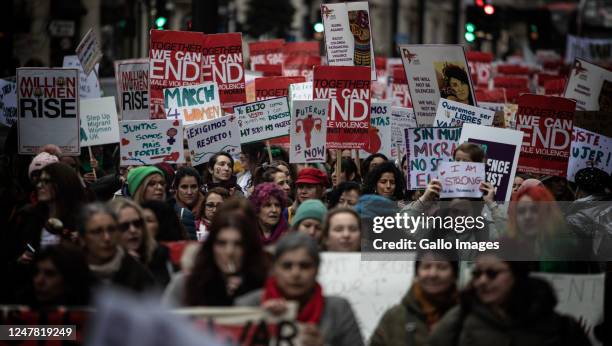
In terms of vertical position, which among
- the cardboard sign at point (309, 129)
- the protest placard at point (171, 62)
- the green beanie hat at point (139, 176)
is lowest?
the green beanie hat at point (139, 176)

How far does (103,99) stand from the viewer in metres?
13.8

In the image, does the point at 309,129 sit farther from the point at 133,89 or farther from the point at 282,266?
the point at 282,266

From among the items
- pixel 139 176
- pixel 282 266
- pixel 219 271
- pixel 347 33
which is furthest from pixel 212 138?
pixel 282 266

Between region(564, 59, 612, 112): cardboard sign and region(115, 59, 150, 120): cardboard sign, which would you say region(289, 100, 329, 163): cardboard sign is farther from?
region(564, 59, 612, 112): cardboard sign

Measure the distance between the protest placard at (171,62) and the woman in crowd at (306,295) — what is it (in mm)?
8330

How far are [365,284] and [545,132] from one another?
589cm

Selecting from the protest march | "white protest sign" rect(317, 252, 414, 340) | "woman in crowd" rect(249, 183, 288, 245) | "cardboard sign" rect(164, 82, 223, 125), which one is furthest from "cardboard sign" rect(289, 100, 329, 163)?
"white protest sign" rect(317, 252, 414, 340)

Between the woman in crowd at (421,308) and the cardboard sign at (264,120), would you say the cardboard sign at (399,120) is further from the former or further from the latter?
the woman in crowd at (421,308)

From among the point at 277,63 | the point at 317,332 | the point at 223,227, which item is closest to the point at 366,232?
the point at 223,227

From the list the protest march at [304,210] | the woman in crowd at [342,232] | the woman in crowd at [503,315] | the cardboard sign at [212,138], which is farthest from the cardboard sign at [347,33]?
the woman in crowd at [503,315]

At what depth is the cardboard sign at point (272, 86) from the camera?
15.1 m

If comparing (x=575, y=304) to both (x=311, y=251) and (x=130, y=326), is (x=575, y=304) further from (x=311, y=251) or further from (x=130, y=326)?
(x=130, y=326)

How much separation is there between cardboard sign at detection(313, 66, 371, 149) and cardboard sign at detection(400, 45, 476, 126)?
418mm

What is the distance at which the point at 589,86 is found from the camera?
14.1 meters
